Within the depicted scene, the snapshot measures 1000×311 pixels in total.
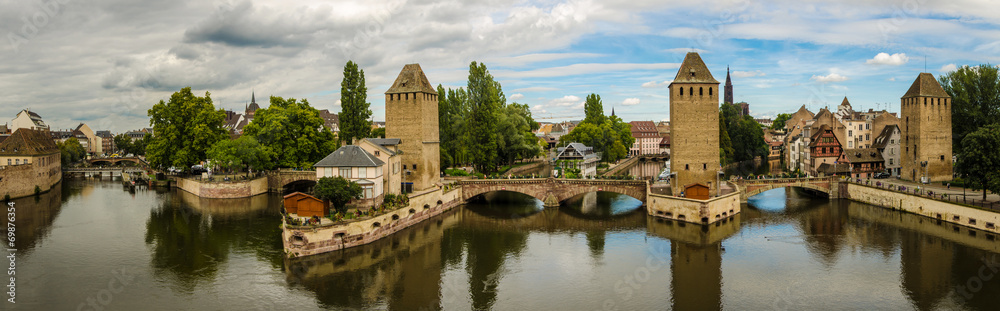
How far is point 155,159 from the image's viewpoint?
59.6 meters

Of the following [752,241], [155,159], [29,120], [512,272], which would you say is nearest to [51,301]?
[512,272]

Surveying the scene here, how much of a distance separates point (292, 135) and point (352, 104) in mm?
6855

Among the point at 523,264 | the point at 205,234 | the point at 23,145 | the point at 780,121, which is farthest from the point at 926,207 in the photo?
the point at 780,121

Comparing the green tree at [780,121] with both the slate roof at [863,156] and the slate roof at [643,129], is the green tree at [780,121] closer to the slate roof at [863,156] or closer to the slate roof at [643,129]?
the slate roof at [643,129]

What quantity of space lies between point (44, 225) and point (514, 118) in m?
49.9

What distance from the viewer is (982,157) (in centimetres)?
3750

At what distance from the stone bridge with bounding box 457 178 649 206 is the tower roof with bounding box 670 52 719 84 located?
8817 millimetres

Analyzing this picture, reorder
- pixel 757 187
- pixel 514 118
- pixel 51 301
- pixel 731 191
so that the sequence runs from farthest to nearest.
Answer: pixel 514 118
pixel 757 187
pixel 731 191
pixel 51 301

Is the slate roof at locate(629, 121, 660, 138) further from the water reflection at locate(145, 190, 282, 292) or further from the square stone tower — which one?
the water reflection at locate(145, 190, 282, 292)

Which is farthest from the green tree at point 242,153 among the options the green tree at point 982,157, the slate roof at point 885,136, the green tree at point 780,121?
the green tree at point 780,121

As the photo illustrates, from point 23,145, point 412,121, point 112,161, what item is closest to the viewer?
point 412,121

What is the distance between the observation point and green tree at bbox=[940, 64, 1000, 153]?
52.9 m

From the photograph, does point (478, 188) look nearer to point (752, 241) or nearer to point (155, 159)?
point (752, 241)
